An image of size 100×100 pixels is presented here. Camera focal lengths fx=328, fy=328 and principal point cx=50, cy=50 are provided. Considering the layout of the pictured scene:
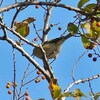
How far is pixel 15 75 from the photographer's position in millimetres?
3482

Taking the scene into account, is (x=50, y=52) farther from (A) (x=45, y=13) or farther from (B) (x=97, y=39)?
(B) (x=97, y=39)

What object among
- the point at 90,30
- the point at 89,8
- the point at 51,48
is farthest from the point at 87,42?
the point at 51,48

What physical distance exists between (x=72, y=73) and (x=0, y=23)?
3.32ft

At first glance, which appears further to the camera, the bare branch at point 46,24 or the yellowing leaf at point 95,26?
the bare branch at point 46,24

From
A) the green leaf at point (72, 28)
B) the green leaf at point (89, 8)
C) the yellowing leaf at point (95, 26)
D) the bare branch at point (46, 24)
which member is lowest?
the yellowing leaf at point (95, 26)

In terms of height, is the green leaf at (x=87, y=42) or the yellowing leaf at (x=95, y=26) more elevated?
the green leaf at (x=87, y=42)

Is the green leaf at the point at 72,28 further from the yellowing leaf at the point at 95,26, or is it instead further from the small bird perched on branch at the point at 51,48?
the small bird perched on branch at the point at 51,48

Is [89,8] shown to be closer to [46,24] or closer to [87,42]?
[87,42]

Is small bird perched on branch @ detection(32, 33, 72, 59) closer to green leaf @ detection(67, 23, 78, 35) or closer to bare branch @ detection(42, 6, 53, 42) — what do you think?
bare branch @ detection(42, 6, 53, 42)

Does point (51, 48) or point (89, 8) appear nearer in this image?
point (89, 8)

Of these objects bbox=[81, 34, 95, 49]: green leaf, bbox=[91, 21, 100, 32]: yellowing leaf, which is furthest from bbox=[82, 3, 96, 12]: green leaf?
bbox=[81, 34, 95, 49]: green leaf

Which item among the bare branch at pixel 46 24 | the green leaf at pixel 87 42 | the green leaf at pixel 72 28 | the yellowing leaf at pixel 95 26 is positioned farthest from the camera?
the bare branch at pixel 46 24

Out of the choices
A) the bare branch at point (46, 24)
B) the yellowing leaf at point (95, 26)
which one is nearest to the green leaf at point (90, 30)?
the yellowing leaf at point (95, 26)

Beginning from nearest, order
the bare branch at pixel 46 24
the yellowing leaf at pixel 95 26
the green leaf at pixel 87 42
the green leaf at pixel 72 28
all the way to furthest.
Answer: the yellowing leaf at pixel 95 26 < the green leaf at pixel 72 28 < the green leaf at pixel 87 42 < the bare branch at pixel 46 24
